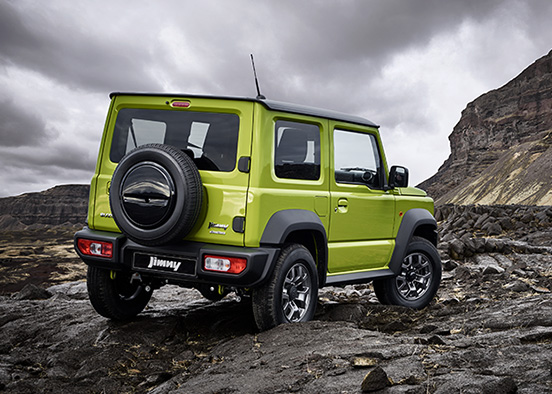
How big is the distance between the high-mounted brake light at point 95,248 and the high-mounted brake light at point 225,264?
1.04 meters

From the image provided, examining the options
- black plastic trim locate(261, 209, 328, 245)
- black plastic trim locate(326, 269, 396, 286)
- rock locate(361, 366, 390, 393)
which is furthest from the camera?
black plastic trim locate(326, 269, 396, 286)

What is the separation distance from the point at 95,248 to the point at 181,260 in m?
0.95

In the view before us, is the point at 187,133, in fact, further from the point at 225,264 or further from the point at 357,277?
the point at 357,277

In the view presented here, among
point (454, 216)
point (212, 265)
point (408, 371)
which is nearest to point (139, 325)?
point (212, 265)

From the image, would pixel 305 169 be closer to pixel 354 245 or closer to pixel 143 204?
pixel 354 245

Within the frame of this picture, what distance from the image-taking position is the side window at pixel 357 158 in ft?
17.9

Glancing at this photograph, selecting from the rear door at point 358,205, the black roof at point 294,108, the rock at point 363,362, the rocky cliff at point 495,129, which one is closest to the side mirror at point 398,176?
the rear door at point 358,205

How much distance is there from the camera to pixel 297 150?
16.5 feet

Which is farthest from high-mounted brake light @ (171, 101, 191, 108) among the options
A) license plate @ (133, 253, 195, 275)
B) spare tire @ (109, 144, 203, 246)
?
license plate @ (133, 253, 195, 275)

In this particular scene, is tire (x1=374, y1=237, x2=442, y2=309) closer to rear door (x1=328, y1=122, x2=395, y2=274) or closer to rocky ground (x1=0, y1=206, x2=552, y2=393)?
rocky ground (x1=0, y1=206, x2=552, y2=393)

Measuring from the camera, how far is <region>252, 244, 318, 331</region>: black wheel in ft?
15.0

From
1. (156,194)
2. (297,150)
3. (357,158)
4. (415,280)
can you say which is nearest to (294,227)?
(297,150)

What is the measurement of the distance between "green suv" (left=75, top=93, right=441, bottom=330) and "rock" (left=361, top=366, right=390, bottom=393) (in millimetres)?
1714

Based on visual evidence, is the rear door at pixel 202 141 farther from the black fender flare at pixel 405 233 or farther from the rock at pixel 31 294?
the rock at pixel 31 294
